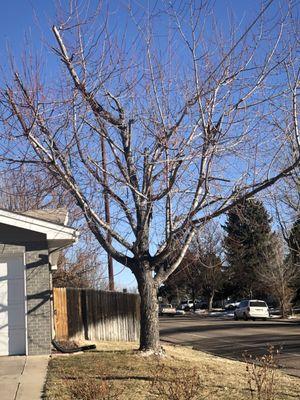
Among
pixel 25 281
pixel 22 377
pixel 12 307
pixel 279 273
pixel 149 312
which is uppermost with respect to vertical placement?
pixel 279 273

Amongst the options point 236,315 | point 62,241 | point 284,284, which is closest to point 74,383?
point 62,241

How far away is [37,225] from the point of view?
13.2m

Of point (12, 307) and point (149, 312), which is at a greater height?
point (12, 307)

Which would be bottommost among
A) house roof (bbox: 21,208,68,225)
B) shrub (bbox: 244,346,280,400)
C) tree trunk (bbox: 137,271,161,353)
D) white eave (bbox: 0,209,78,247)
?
shrub (bbox: 244,346,280,400)

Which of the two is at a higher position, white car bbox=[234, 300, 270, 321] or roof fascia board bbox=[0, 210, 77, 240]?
roof fascia board bbox=[0, 210, 77, 240]

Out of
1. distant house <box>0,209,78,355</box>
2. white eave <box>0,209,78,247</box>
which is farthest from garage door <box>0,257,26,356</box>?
white eave <box>0,209,78,247</box>

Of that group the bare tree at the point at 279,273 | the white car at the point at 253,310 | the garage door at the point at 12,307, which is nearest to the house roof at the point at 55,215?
the garage door at the point at 12,307

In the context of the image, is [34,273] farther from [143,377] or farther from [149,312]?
[143,377]

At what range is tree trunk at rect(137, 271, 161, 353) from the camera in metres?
12.0

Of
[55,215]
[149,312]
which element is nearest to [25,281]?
[55,215]

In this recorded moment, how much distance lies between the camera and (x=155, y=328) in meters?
12.0

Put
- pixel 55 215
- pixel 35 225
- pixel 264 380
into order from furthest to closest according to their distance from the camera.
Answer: pixel 55 215 → pixel 35 225 → pixel 264 380

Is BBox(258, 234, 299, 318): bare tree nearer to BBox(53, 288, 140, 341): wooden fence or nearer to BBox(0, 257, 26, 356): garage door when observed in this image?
BBox(53, 288, 140, 341): wooden fence

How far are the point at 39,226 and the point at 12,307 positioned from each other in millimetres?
1965
